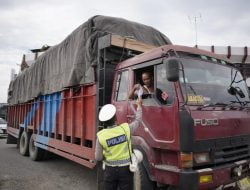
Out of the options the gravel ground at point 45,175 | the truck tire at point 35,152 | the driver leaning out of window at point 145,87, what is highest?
the driver leaning out of window at point 145,87

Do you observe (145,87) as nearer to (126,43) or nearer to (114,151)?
(126,43)

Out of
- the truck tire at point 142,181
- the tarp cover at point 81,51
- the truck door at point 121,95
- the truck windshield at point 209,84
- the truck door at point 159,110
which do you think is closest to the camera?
the truck door at point 159,110

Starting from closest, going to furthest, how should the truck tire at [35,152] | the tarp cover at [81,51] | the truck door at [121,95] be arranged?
the truck door at [121,95]
the tarp cover at [81,51]
the truck tire at [35,152]

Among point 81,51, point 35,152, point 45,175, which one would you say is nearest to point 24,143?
point 35,152

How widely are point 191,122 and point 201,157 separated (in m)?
0.52

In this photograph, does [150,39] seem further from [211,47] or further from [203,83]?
[211,47]

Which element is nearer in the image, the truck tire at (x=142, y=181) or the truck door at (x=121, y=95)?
the truck tire at (x=142, y=181)

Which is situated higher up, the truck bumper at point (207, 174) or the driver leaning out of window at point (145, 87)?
the driver leaning out of window at point (145, 87)

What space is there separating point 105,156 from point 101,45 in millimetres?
2580

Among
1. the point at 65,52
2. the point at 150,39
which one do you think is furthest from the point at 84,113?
the point at 150,39

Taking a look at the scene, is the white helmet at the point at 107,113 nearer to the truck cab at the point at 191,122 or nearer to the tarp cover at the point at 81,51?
the truck cab at the point at 191,122

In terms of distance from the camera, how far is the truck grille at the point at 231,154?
3817mm

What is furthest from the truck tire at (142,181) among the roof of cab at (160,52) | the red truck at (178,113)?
the roof of cab at (160,52)

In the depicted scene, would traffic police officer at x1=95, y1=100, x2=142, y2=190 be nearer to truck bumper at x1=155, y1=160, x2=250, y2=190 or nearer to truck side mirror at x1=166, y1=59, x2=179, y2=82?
truck bumper at x1=155, y1=160, x2=250, y2=190
